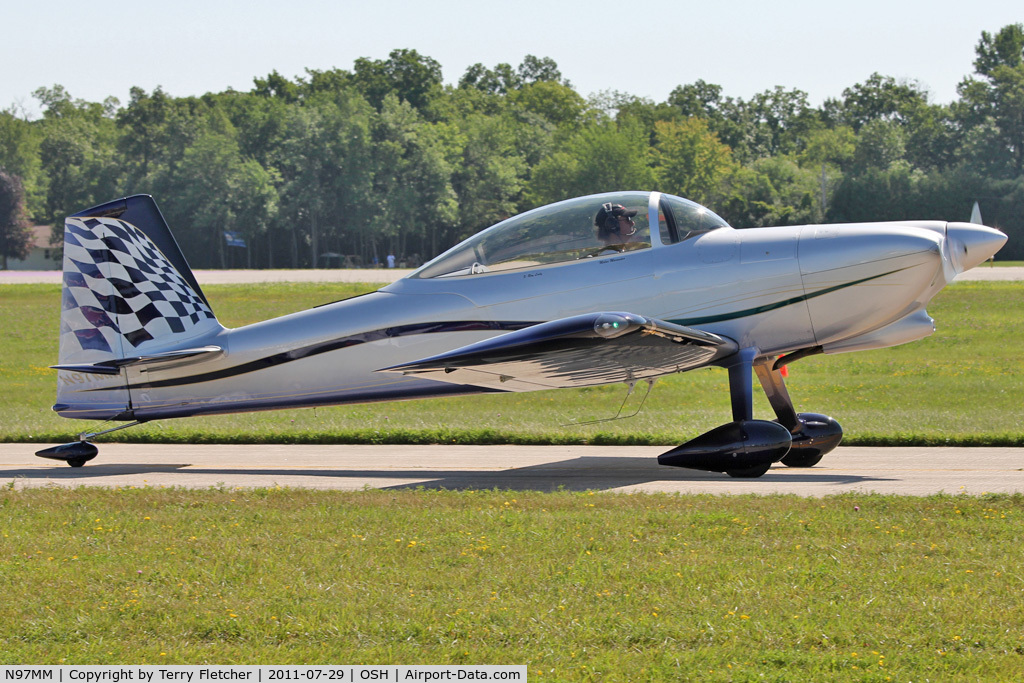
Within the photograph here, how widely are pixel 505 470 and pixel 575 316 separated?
2.43 metres

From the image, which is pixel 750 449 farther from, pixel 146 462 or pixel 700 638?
pixel 146 462

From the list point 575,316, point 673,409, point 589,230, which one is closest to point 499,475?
point 575,316

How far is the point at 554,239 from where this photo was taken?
10.4 m

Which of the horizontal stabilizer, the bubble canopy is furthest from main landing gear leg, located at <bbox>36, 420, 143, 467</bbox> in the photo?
the bubble canopy

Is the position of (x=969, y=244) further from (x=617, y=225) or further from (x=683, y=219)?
(x=617, y=225)

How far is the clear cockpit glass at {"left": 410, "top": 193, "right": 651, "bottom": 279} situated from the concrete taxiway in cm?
221

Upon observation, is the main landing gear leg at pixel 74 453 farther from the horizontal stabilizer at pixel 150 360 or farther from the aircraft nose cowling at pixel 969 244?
the aircraft nose cowling at pixel 969 244

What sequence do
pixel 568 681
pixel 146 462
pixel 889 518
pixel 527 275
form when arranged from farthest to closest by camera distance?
1. pixel 146 462
2. pixel 527 275
3. pixel 889 518
4. pixel 568 681

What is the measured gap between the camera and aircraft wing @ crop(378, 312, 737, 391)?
8.48 metres

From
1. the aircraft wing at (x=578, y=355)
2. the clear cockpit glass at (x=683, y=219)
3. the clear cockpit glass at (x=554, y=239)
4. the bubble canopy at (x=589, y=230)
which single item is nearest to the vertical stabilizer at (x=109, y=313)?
the aircraft wing at (x=578, y=355)

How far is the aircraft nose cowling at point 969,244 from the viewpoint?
9977 mm

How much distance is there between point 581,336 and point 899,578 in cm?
331

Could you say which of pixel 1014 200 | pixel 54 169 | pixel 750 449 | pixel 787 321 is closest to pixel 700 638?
pixel 750 449

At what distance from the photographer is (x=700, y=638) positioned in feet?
16.9
